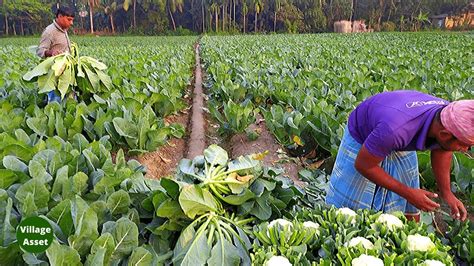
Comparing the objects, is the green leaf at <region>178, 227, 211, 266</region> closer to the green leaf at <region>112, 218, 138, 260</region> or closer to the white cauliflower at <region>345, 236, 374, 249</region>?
the green leaf at <region>112, 218, 138, 260</region>

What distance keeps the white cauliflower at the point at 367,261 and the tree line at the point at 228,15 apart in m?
52.8

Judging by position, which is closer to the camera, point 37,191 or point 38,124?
point 37,191

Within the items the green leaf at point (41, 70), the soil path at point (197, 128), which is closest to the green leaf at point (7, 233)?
the green leaf at point (41, 70)

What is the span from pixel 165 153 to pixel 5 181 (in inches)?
110

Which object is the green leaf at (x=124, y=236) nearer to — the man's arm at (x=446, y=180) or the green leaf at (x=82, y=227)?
the green leaf at (x=82, y=227)

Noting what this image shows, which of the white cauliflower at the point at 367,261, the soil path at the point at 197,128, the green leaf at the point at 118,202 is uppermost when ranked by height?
the white cauliflower at the point at 367,261

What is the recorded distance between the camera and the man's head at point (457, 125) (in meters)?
1.89

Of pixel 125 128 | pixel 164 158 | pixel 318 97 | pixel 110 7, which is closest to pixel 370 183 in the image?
pixel 125 128

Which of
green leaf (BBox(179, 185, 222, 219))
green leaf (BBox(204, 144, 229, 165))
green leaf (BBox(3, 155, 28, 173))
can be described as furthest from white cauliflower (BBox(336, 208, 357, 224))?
green leaf (BBox(3, 155, 28, 173))

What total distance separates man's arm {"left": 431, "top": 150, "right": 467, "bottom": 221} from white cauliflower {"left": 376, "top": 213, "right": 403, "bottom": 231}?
1.95 ft

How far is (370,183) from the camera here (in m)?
2.61

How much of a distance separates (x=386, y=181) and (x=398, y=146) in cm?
25

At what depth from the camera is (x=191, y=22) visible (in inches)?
2450

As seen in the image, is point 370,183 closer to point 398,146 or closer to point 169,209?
point 398,146
